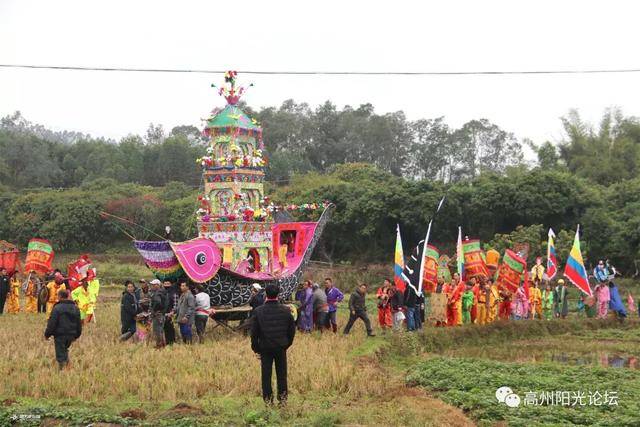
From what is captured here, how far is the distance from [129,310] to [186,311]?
1197 millimetres

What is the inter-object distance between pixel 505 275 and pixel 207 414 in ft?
42.5

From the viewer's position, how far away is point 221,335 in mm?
16422

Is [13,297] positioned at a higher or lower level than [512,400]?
higher

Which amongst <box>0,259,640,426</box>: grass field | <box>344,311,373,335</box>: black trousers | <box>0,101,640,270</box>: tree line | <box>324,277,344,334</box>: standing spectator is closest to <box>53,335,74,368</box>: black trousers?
<box>0,259,640,426</box>: grass field

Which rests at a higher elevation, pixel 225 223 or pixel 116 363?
pixel 225 223

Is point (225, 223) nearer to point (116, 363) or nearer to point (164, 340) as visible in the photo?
point (164, 340)

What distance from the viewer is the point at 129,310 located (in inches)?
589

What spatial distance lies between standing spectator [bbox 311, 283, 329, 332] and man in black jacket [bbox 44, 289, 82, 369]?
20.7ft

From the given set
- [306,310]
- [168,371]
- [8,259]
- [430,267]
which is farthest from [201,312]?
[8,259]

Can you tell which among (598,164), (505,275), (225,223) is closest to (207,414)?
(225,223)

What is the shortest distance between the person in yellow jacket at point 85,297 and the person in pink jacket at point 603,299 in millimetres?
13026

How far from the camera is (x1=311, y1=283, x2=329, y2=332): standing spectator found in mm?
17078

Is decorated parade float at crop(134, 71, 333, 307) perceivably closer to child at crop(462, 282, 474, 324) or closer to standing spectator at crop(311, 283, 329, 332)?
standing spectator at crop(311, 283, 329, 332)

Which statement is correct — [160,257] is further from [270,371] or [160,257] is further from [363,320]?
[270,371]
